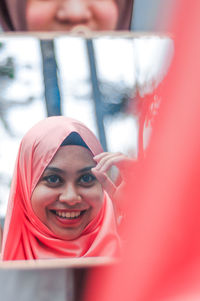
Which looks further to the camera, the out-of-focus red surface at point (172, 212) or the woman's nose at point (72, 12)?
the woman's nose at point (72, 12)

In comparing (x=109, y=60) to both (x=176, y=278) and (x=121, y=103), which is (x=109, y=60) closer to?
(x=121, y=103)

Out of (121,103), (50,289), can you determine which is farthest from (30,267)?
(121,103)

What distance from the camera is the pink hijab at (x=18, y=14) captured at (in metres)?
0.34

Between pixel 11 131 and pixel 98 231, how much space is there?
9 centimetres

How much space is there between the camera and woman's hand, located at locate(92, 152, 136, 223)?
244 mm

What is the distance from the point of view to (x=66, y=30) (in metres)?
0.33

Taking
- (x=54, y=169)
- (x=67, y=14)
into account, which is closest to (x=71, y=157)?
(x=54, y=169)

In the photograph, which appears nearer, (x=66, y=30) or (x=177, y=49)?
(x=177, y=49)

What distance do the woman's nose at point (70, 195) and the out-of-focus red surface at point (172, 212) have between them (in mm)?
57

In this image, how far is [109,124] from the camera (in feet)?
0.85

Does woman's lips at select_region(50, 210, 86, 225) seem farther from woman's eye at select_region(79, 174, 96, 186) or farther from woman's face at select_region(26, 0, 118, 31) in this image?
woman's face at select_region(26, 0, 118, 31)

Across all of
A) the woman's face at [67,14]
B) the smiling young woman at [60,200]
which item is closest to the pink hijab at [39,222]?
the smiling young woman at [60,200]

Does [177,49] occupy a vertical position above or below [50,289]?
above

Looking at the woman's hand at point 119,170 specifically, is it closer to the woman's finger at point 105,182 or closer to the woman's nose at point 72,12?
the woman's finger at point 105,182
